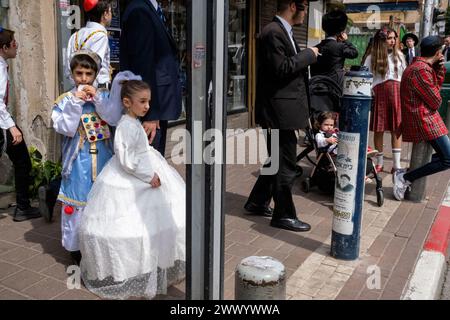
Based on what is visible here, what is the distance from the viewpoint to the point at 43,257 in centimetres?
367

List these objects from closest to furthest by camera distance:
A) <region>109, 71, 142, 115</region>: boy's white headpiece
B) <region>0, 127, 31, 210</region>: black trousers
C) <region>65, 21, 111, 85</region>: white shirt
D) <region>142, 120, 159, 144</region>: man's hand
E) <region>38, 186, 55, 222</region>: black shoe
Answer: <region>109, 71, 142, 115</region>: boy's white headpiece, <region>142, 120, 159, 144</region>: man's hand, <region>65, 21, 111, 85</region>: white shirt, <region>38, 186, 55, 222</region>: black shoe, <region>0, 127, 31, 210</region>: black trousers

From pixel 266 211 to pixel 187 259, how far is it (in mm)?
2462

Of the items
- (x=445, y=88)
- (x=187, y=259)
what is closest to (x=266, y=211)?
(x=187, y=259)

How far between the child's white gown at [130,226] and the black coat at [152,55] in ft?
0.97

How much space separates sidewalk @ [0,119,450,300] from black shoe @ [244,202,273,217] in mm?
83

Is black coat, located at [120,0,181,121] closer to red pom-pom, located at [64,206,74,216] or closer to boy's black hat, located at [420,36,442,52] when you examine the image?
red pom-pom, located at [64,206,74,216]

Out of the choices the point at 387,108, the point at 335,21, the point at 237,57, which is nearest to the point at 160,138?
the point at 335,21

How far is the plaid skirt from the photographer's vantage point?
609 centimetres

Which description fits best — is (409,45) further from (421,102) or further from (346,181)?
(346,181)

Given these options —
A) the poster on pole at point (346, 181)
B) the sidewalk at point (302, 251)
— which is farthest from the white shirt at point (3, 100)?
the poster on pole at point (346, 181)

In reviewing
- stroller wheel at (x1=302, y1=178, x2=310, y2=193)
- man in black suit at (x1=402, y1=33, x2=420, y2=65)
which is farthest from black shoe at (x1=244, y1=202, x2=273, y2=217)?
man in black suit at (x1=402, y1=33, x2=420, y2=65)

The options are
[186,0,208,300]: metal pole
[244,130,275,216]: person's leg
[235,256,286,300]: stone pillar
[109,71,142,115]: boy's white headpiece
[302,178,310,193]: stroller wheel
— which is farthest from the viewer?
[302,178,310,193]: stroller wheel

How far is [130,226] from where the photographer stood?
2906 millimetres
